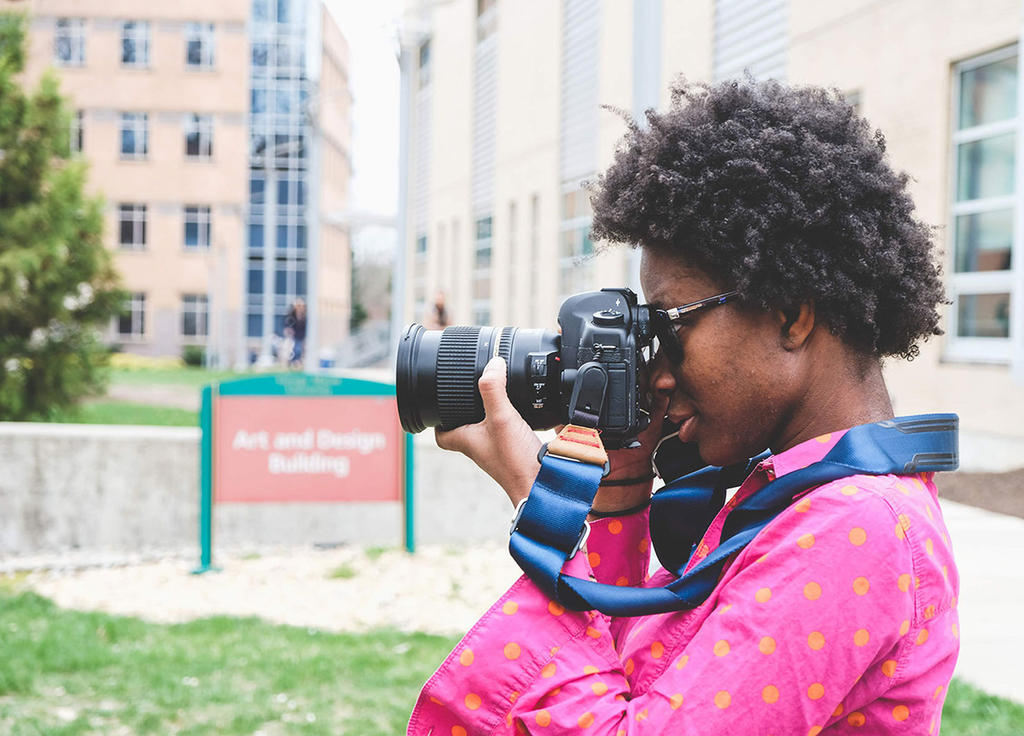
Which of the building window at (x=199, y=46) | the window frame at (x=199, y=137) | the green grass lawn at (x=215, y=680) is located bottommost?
the green grass lawn at (x=215, y=680)

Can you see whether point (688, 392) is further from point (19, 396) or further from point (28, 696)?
point (19, 396)

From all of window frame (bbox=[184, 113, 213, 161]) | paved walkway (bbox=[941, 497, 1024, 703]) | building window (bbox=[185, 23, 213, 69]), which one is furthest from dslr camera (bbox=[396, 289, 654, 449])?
building window (bbox=[185, 23, 213, 69])

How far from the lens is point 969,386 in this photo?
8320 mm

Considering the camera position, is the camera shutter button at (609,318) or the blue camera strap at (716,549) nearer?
the blue camera strap at (716,549)

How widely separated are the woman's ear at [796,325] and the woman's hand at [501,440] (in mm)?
326

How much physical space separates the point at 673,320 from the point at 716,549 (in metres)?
0.28

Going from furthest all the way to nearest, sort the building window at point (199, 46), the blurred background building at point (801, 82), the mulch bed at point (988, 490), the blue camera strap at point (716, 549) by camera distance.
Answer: the building window at point (199, 46) < the blurred background building at point (801, 82) < the mulch bed at point (988, 490) < the blue camera strap at point (716, 549)

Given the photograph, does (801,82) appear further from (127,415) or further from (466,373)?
(127,415)

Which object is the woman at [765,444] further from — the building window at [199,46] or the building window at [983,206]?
the building window at [199,46]

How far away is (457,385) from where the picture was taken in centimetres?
144

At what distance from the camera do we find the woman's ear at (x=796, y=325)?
49.5 inches

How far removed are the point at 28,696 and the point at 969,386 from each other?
274 inches

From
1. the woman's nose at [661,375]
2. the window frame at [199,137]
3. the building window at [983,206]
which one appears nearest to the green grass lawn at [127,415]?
the building window at [983,206]

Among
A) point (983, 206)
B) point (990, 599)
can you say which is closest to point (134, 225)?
point (983, 206)
